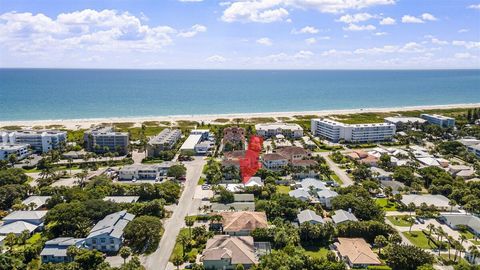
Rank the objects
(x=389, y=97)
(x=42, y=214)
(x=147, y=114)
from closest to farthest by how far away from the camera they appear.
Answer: (x=42, y=214) < (x=147, y=114) < (x=389, y=97)

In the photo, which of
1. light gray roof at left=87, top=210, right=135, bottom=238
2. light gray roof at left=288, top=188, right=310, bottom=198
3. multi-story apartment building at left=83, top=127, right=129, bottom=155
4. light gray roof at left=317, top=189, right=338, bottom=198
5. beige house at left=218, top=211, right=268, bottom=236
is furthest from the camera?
multi-story apartment building at left=83, top=127, right=129, bottom=155

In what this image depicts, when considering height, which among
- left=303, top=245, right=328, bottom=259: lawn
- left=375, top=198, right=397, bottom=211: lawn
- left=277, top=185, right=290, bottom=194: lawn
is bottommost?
left=303, top=245, right=328, bottom=259: lawn

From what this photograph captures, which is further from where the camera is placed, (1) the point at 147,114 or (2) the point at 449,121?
(1) the point at 147,114

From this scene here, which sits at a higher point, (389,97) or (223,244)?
(389,97)

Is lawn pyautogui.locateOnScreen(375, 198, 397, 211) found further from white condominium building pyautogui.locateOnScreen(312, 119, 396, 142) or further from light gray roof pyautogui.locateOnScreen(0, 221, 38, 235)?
light gray roof pyautogui.locateOnScreen(0, 221, 38, 235)

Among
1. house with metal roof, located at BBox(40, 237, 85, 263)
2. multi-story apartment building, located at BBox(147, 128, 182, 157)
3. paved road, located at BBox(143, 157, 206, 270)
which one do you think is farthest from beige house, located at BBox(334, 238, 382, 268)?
multi-story apartment building, located at BBox(147, 128, 182, 157)

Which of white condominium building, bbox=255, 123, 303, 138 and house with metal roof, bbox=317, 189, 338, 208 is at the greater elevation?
white condominium building, bbox=255, 123, 303, 138

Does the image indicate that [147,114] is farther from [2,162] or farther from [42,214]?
[42,214]

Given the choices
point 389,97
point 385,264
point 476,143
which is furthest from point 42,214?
point 389,97

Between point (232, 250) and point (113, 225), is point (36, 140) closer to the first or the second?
point (113, 225)
